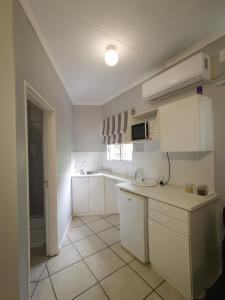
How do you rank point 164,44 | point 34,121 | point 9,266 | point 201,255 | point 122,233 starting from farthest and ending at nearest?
point 34,121, point 122,233, point 164,44, point 201,255, point 9,266

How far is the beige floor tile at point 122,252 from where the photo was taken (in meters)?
1.90

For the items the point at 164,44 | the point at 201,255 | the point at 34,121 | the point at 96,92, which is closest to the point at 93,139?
the point at 96,92

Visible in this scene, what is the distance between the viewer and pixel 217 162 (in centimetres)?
159

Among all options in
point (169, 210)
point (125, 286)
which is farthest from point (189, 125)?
point (125, 286)

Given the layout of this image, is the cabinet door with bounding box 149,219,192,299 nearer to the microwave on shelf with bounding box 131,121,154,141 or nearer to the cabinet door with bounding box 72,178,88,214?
the microwave on shelf with bounding box 131,121,154,141

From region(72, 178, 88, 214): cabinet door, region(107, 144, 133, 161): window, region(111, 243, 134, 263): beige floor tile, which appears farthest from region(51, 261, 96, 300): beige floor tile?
region(107, 144, 133, 161): window

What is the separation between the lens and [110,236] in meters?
2.39

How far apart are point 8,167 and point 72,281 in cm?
143

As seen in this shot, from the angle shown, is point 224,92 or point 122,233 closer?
point 224,92

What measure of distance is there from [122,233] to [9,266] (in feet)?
4.67

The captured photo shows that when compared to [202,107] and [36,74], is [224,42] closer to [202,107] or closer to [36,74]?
[202,107]

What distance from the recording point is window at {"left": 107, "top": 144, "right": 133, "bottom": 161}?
3.03 m

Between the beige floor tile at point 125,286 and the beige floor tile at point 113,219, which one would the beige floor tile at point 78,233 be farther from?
the beige floor tile at point 125,286

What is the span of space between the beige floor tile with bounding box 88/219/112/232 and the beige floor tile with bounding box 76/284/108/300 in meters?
1.09
